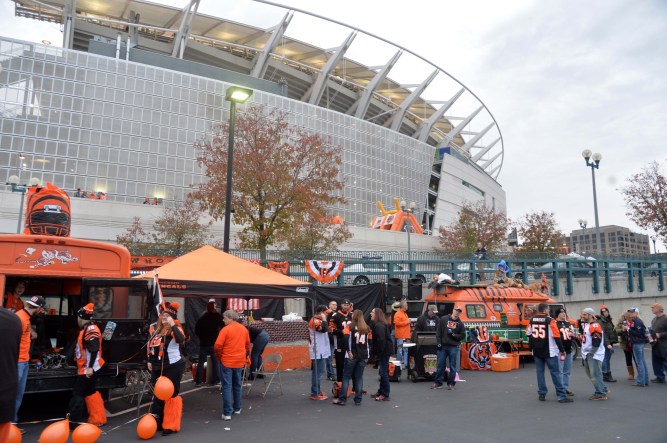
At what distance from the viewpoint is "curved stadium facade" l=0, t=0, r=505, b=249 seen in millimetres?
45688

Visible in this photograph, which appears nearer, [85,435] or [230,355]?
[85,435]

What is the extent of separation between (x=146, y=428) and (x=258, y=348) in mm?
4154

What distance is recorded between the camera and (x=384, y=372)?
9.79 m

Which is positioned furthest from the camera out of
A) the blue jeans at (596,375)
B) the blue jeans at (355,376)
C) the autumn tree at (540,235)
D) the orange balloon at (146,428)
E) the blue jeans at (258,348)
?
the autumn tree at (540,235)

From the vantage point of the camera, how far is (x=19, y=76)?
4550cm

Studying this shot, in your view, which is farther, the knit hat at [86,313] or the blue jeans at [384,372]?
the blue jeans at [384,372]

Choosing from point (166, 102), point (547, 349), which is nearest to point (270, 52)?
point (166, 102)

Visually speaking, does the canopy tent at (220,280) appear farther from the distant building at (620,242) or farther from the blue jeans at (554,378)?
the distant building at (620,242)

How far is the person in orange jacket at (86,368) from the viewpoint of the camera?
7.46 meters

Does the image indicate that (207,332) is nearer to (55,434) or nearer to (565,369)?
(55,434)

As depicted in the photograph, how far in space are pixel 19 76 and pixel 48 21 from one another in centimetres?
1410

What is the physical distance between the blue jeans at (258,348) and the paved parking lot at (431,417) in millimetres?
772

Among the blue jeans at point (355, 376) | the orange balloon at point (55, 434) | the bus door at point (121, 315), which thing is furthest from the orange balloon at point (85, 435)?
the blue jeans at point (355, 376)

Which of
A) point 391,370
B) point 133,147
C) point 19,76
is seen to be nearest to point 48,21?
point 19,76
